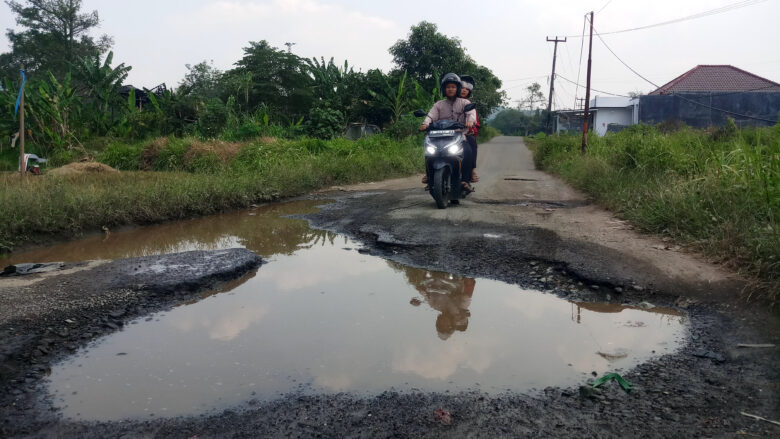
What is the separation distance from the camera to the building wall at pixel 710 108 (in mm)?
26703

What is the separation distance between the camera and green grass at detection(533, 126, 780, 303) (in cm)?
353

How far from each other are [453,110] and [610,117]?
33262 mm

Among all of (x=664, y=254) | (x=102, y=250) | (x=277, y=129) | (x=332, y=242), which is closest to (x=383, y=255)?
(x=332, y=242)

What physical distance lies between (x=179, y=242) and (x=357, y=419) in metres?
4.11

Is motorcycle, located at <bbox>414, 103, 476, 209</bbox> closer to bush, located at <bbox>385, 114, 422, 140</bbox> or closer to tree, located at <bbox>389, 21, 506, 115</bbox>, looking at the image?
bush, located at <bbox>385, 114, 422, 140</bbox>

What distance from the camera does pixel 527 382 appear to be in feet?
7.73

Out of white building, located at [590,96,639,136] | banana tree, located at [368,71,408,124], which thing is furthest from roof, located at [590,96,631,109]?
banana tree, located at [368,71,408,124]

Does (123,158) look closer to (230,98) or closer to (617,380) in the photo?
(230,98)

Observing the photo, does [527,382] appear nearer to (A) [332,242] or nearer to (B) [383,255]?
(B) [383,255]

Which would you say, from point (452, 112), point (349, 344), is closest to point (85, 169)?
point (452, 112)

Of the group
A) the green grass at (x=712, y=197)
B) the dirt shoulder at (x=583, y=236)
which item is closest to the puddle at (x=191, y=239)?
the dirt shoulder at (x=583, y=236)

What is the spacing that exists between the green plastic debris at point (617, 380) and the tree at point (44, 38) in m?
35.1

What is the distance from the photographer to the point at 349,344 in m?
2.79

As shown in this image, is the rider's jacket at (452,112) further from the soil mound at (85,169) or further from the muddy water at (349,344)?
the soil mound at (85,169)
